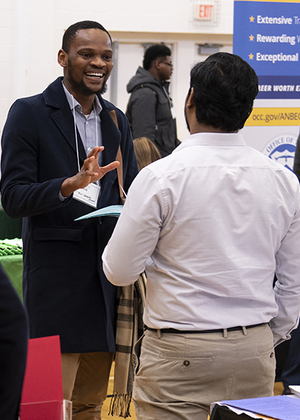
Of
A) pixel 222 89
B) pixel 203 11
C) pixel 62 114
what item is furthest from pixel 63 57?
pixel 203 11

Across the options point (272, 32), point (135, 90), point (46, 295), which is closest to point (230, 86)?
point (46, 295)

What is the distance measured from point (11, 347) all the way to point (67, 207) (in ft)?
3.54

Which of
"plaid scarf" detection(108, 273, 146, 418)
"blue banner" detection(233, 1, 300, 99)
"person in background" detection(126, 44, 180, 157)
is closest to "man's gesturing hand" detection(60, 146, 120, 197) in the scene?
"plaid scarf" detection(108, 273, 146, 418)

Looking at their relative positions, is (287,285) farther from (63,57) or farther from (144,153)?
(144,153)

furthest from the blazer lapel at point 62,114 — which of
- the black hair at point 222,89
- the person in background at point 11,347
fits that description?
the person in background at point 11,347

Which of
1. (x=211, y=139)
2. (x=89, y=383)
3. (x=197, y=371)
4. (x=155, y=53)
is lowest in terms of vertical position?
(x=89, y=383)

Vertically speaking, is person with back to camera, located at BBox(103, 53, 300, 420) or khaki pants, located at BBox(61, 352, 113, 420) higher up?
person with back to camera, located at BBox(103, 53, 300, 420)

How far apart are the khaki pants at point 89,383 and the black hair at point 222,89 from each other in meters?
0.96

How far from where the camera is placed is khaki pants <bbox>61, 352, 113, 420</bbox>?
1974 mm

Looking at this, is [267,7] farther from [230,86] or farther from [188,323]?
[188,323]

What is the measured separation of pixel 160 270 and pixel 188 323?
0.15m

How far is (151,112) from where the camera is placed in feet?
15.3

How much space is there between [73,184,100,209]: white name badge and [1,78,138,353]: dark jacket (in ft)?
0.10

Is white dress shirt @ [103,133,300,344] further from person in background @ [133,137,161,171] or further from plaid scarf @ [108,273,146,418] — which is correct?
person in background @ [133,137,161,171]
